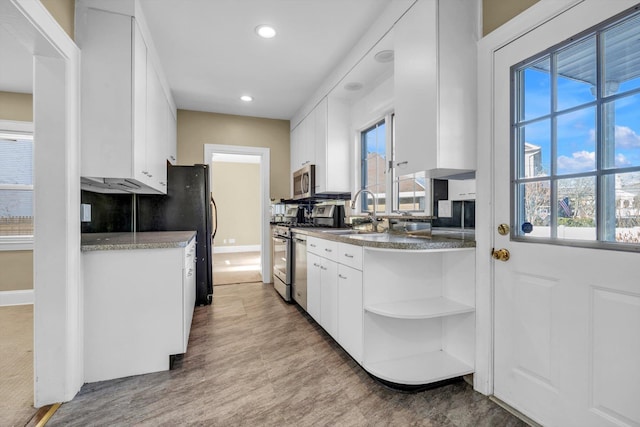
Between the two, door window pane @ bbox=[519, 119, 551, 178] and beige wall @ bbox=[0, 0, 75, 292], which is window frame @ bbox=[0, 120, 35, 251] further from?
door window pane @ bbox=[519, 119, 551, 178]

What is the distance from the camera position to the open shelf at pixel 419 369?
1.76m

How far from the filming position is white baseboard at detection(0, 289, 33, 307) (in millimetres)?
3502

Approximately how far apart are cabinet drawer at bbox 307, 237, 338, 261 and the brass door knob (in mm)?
1043

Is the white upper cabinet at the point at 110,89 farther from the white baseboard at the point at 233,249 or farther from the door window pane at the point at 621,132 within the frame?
the white baseboard at the point at 233,249

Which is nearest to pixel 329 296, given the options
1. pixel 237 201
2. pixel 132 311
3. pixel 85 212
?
pixel 132 311

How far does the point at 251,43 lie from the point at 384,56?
1143 millimetres

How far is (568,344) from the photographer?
1373 mm

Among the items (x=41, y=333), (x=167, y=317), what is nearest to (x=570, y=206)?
(x=167, y=317)

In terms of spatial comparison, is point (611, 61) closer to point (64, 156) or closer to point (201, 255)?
point (64, 156)

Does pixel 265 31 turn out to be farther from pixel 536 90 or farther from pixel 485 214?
pixel 485 214

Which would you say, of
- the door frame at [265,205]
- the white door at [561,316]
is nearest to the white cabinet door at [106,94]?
the white door at [561,316]

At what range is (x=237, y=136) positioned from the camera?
455cm

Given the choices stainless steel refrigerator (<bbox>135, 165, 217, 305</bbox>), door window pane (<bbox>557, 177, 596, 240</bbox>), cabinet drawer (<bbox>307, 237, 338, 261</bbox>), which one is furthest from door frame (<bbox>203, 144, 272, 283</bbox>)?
door window pane (<bbox>557, 177, 596, 240</bbox>)

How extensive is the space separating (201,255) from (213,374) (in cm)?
176
